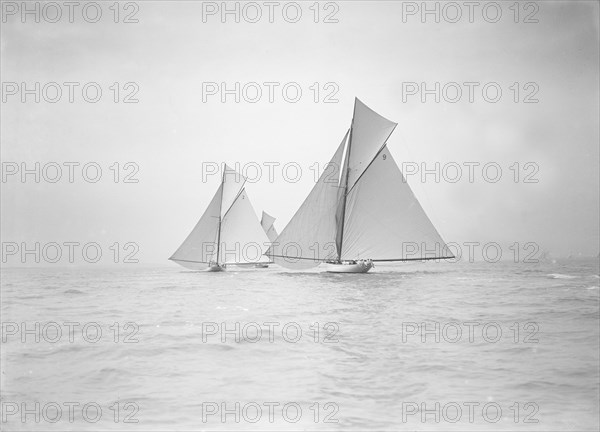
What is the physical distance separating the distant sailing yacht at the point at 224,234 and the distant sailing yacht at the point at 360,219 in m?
9.68

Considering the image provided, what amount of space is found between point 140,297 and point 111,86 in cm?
738

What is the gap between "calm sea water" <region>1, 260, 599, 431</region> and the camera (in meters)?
5.57

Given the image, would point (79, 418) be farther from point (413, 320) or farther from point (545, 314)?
point (545, 314)

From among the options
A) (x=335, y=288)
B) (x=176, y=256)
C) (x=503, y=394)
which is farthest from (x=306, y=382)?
(x=176, y=256)

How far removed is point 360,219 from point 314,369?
14115mm

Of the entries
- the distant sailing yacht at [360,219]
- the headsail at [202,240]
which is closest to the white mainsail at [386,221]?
the distant sailing yacht at [360,219]

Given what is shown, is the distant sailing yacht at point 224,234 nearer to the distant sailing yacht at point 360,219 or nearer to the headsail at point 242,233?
the headsail at point 242,233

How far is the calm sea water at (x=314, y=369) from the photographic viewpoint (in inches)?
219

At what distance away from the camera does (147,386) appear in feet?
20.3

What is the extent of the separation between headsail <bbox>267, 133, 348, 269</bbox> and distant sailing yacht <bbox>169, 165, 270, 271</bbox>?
9.72m

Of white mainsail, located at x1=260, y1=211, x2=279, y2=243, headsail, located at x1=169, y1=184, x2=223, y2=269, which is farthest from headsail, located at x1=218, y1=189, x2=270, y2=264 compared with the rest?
white mainsail, located at x1=260, y1=211, x2=279, y2=243

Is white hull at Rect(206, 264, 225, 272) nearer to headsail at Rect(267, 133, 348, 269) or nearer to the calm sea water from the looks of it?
headsail at Rect(267, 133, 348, 269)

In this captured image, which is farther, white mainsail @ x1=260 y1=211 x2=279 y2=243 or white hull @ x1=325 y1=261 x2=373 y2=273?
white mainsail @ x1=260 y1=211 x2=279 y2=243

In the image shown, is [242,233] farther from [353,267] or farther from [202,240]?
[353,267]
